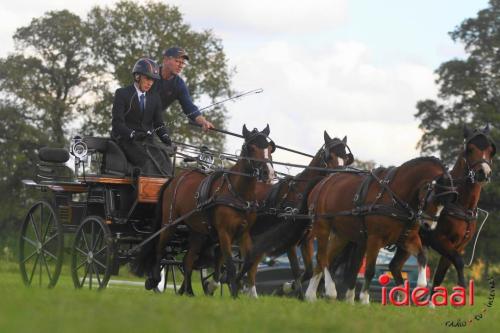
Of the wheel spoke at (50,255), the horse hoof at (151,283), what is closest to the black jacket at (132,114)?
the wheel spoke at (50,255)

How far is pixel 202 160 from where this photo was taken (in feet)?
50.1

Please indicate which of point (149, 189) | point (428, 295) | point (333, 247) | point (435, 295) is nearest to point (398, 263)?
point (333, 247)

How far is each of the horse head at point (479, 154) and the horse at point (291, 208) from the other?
1.93 metres

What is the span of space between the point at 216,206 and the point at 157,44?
34.9m

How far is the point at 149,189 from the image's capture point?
1462 centimetres

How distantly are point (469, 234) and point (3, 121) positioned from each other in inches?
1477

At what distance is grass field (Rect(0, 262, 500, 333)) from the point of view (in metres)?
7.82

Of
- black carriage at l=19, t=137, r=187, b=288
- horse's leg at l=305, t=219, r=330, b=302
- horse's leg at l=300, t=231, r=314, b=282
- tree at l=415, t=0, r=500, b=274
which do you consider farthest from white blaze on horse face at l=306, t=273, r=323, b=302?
tree at l=415, t=0, r=500, b=274

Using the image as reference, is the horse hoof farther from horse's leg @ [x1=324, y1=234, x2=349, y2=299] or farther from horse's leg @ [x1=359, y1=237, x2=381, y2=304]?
horse's leg @ [x1=359, y1=237, x2=381, y2=304]

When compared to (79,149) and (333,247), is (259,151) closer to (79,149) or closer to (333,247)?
(333,247)

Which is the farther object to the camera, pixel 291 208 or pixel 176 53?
pixel 176 53

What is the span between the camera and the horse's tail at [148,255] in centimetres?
1462

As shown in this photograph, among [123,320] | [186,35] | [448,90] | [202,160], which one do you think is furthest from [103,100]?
[123,320]

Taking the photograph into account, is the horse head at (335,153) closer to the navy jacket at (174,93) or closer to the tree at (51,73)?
the navy jacket at (174,93)
